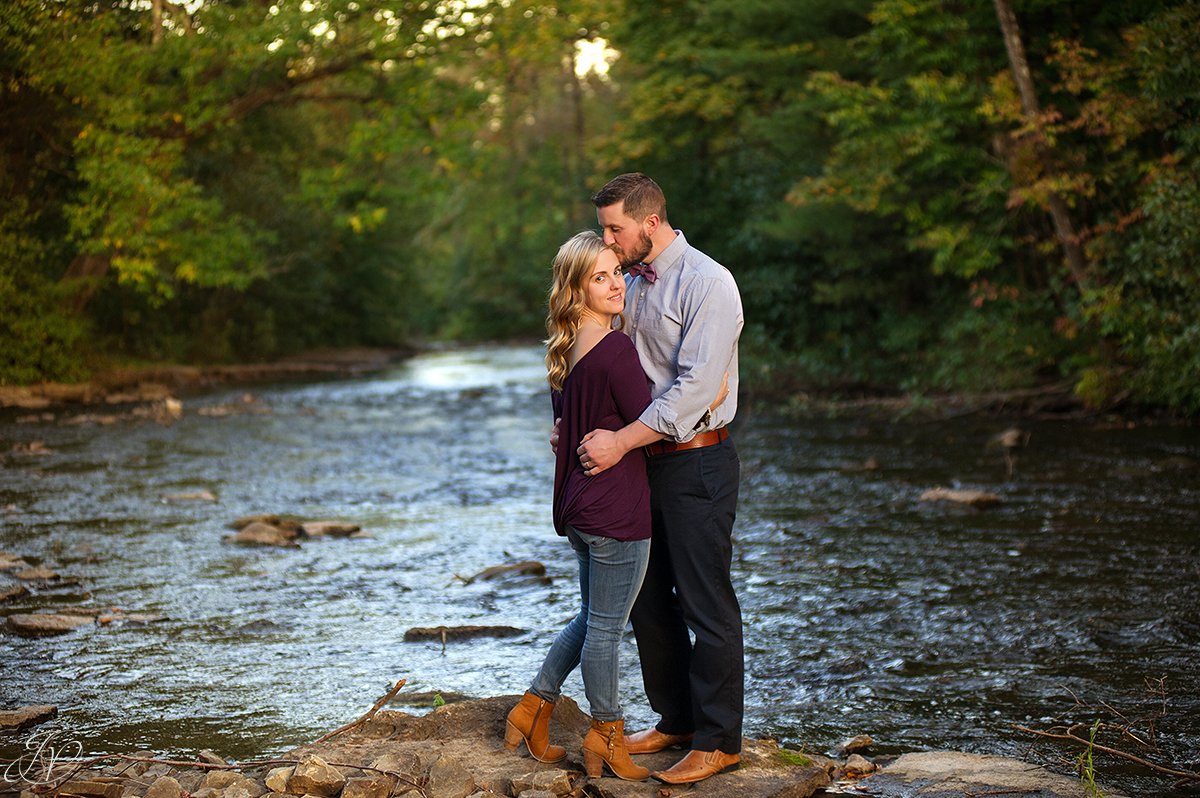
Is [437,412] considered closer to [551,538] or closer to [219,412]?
[219,412]

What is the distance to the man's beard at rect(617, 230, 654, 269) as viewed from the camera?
458cm

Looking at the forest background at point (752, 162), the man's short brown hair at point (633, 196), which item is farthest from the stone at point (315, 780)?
the forest background at point (752, 162)

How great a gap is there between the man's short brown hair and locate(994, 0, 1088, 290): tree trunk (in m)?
12.8

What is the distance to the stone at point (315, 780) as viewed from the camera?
4.29 metres

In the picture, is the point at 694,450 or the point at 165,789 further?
the point at 694,450

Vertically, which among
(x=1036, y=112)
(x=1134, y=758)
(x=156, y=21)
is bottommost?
(x=1134, y=758)

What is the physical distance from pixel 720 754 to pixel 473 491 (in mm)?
8822

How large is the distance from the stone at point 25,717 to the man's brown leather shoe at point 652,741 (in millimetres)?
2708

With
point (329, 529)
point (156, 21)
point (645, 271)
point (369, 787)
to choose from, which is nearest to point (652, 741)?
point (369, 787)

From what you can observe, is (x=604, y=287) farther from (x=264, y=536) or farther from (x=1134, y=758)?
(x=264, y=536)

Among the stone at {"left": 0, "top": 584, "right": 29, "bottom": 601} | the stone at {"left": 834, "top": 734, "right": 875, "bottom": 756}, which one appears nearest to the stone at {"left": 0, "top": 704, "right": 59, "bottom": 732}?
the stone at {"left": 0, "top": 584, "right": 29, "bottom": 601}

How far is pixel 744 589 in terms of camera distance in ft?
27.4

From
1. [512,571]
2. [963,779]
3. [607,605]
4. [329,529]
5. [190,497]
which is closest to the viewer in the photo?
→ [607,605]

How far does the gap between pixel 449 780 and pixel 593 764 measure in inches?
20.7
